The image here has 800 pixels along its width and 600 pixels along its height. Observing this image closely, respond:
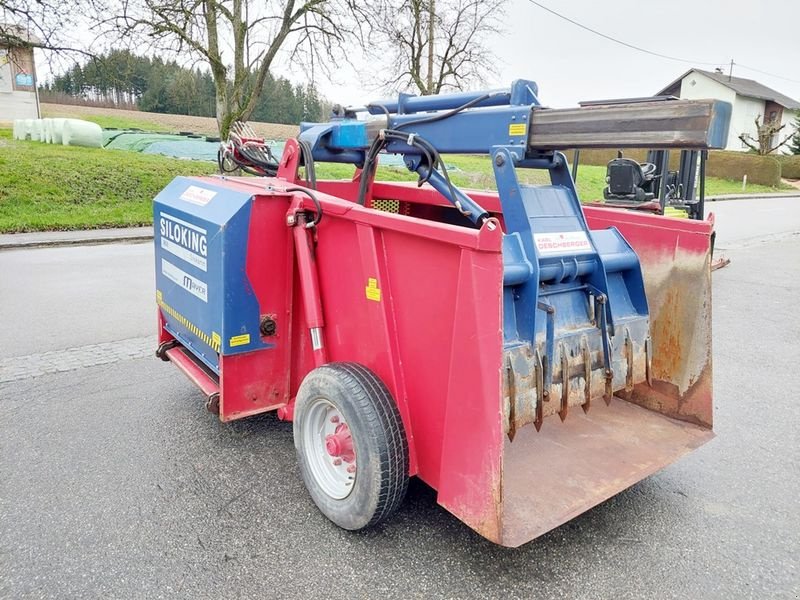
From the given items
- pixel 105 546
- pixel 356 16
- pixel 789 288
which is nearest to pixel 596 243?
pixel 105 546

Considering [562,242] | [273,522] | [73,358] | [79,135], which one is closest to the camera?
[273,522]

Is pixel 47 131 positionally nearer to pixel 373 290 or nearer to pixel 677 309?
pixel 373 290

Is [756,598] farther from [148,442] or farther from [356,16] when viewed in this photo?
[356,16]

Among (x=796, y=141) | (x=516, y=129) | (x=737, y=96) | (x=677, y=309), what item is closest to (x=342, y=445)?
(x=516, y=129)

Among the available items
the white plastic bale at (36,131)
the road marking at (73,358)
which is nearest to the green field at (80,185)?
the white plastic bale at (36,131)

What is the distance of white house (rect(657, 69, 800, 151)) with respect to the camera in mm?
51406

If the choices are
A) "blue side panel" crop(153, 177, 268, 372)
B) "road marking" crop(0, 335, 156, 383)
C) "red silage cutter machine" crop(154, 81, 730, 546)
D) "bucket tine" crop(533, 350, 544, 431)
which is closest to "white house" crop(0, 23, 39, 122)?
"road marking" crop(0, 335, 156, 383)

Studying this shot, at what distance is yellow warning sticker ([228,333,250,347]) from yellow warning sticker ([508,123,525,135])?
5.45ft

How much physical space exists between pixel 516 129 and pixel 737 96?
58291 mm

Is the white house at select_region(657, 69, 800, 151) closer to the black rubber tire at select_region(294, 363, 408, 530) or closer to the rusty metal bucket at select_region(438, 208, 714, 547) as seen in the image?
the rusty metal bucket at select_region(438, 208, 714, 547)

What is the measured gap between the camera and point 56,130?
19547 millimetres

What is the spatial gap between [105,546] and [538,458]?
1.94m

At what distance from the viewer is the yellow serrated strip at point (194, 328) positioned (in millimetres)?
3215

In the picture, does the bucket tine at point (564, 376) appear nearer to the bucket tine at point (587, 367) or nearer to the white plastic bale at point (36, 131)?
the bucket tine at point (587, 367)
